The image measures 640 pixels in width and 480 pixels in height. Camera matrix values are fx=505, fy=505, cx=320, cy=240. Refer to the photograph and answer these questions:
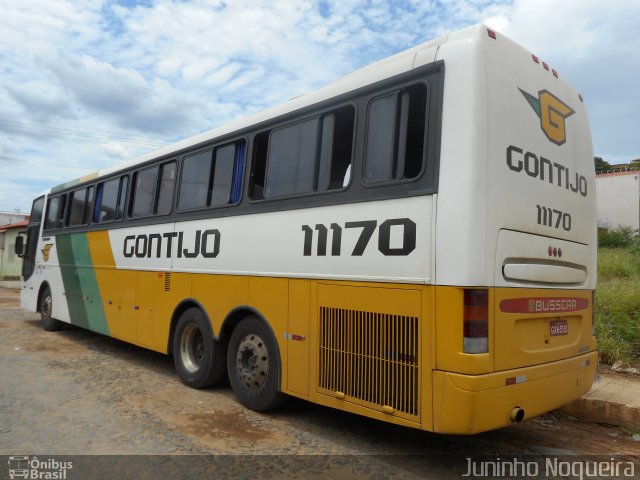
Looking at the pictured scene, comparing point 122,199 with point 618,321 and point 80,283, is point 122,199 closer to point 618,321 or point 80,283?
point 80,283

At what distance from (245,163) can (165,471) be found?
318 centimetres

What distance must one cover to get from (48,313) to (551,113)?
1049 cm

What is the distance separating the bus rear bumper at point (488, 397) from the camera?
11.0ft

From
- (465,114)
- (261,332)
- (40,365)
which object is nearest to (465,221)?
(465,114)

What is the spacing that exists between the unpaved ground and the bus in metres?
0.39

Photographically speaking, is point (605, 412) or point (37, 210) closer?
point (605, 412)

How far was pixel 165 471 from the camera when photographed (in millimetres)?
3797

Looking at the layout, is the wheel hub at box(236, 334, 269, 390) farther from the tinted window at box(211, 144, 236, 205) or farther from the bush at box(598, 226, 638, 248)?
the bush at box(598, 226, 638, 248)

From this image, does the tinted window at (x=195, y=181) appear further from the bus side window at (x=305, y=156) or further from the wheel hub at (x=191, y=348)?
the wheel hub at (x=191, y=348)

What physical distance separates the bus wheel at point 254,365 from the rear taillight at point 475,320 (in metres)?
2.07

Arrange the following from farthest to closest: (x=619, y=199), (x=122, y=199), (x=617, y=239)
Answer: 1. (x=619, y=199)
2. (x=617, y=239)
3. (x=122, y=199)

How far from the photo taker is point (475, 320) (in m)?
3.42

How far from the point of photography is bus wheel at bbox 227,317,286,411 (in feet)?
16.4

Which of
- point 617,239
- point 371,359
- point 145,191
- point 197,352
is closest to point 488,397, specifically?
point 371,359
